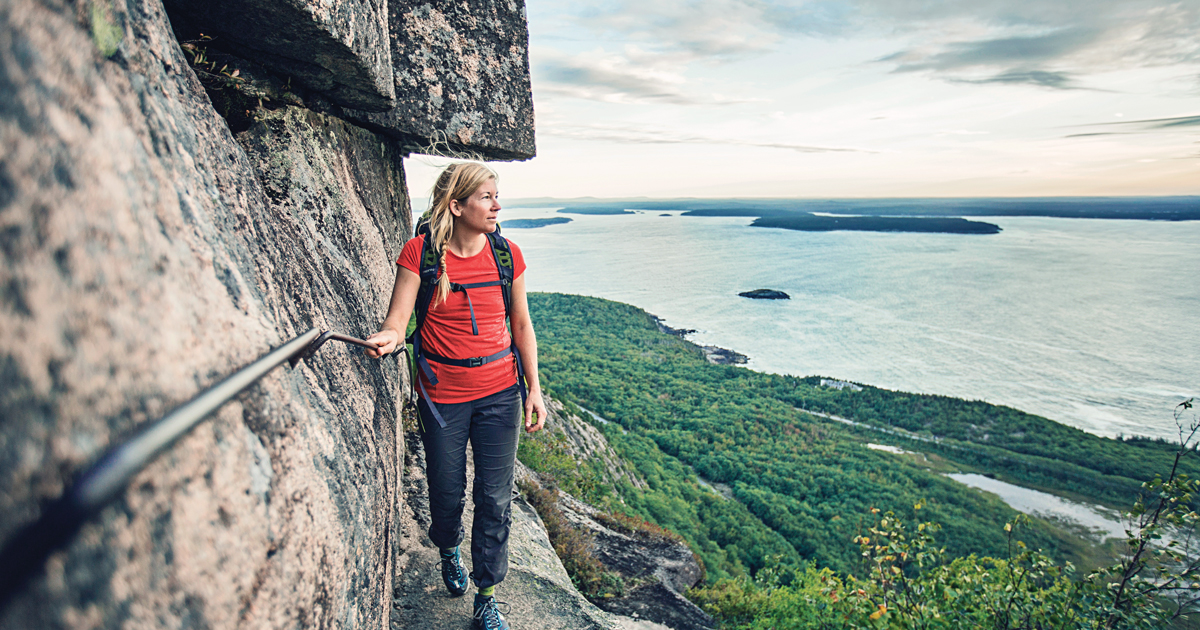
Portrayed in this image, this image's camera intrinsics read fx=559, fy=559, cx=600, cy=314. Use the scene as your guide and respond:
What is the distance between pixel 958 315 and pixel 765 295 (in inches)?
1306

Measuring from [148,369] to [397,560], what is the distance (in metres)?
3.25

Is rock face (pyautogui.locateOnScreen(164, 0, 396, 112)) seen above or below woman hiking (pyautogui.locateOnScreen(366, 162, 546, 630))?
above

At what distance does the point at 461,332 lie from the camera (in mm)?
3096

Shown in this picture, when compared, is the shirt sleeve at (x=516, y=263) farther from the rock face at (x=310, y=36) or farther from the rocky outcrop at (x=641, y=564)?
the rocky outcrop at (x=641, y=564)

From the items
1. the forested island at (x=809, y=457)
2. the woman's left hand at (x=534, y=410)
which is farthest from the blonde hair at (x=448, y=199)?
the forested island at (x=809, y=457)

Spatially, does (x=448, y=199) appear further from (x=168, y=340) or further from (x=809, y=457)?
(x=809, y=457)

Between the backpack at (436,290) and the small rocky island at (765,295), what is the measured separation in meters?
110

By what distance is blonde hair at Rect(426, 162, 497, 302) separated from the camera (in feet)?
9.92

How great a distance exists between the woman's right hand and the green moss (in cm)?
140

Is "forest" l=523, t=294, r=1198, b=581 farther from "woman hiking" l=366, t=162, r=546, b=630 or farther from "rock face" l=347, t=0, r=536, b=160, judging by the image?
"woman hiking" l=366, t=162, r=546, b=630

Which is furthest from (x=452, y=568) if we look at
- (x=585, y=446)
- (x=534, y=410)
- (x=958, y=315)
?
(x=958, y=315)

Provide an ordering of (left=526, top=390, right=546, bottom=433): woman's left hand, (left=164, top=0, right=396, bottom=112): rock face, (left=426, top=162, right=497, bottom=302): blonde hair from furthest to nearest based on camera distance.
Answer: (left=526, top=390, right=546, bottom=433): woman's left hand
(left=426, top=162, right=497, bottom=302): blonde hair
(left=164, top=0, right=396, bottom=112): rock face

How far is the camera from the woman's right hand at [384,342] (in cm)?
259

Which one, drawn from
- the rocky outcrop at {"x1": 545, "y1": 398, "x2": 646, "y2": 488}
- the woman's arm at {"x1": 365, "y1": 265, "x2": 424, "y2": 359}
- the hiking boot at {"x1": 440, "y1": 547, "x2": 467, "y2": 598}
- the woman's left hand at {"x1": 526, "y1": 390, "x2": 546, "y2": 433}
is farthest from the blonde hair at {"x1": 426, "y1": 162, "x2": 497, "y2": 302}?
the rocky outcrop at {"x1": 545, "y1": 398, "x2": 646, "y2": 488}
